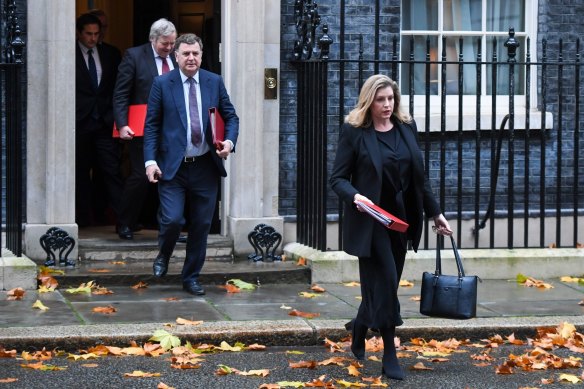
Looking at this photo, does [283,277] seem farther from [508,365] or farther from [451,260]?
[508,365]

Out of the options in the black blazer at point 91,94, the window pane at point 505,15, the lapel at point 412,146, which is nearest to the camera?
the lapel at point 412,146

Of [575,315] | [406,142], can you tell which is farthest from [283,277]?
[406,142]

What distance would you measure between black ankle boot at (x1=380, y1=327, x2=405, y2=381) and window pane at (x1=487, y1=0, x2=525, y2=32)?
5328 millimetres

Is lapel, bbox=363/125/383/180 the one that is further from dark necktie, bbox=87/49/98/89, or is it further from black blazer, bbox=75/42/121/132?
dark necktie, bbox=87/49/98/89

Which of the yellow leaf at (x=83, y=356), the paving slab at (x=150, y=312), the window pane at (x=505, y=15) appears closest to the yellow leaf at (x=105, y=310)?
the paving slab at (x=150, y=312)

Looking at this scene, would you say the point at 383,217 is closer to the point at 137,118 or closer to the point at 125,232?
the point at 137,118

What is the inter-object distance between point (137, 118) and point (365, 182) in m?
3.58

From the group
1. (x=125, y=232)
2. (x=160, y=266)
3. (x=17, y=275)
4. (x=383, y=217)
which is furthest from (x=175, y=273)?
(x=383, y=217)

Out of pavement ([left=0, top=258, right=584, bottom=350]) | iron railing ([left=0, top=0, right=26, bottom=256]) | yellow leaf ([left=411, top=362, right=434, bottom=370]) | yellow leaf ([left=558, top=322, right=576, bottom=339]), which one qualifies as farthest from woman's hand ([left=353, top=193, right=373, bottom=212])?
iron railing ([left=0, top=0, right=26, bottom=256])

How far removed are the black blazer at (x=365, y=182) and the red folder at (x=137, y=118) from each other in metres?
3.30

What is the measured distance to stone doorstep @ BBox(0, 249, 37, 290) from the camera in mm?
10039

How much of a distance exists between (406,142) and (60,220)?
13.0 feet

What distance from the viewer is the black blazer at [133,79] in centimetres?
1097

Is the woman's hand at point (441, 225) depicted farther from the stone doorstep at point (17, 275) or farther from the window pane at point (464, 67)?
the window pane at point (464, 67)
